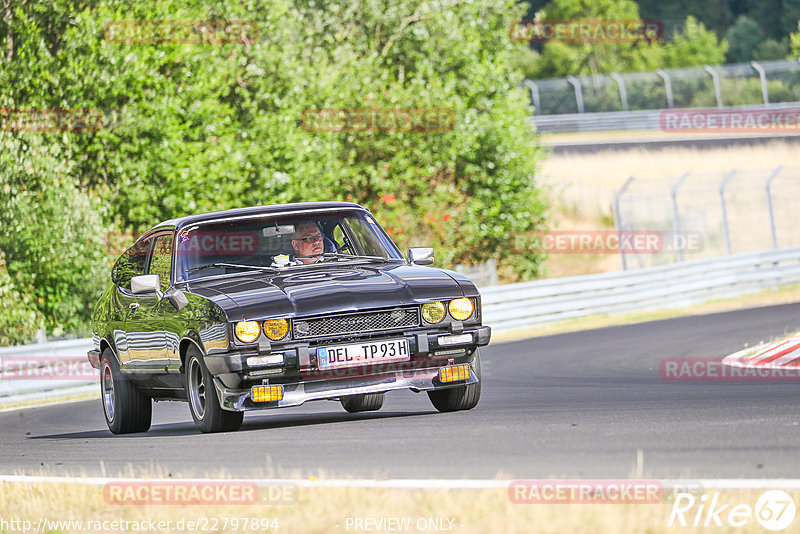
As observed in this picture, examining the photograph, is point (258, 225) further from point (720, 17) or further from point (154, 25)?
point (720, 17)

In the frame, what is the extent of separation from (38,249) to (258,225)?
14032mm

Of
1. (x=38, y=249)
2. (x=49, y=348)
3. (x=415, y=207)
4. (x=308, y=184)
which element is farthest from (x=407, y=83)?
(x=49, y=348)

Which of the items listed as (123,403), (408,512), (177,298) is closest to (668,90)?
(123,403)

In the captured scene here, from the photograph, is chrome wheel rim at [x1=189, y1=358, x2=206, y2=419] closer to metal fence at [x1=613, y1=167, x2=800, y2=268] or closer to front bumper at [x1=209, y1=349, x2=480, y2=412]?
front bumper at [x1=209, y1=349, x2=480, y2=412]

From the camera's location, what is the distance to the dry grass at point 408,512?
5.00 metres

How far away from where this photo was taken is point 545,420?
342 inches

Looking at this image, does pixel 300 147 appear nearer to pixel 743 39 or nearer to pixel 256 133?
pixel 256 133

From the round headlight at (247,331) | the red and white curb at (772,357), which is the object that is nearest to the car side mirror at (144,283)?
the round headlight at (247,331)

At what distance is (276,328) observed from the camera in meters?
8.46

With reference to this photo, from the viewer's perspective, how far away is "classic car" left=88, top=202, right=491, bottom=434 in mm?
8477

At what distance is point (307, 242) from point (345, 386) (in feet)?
5.34

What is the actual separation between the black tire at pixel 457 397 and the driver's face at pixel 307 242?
54.5 inches

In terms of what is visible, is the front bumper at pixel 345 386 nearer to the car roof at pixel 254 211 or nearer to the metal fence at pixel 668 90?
the car roof at pixel 254 211

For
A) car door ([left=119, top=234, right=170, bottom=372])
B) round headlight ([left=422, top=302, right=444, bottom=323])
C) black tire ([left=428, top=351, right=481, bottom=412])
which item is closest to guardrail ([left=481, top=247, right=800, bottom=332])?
car door ([left=119, top=234, right=170, bottom=372])
